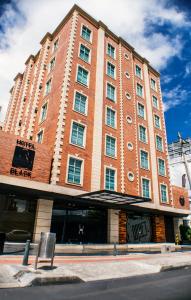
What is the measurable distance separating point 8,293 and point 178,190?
27.4 m

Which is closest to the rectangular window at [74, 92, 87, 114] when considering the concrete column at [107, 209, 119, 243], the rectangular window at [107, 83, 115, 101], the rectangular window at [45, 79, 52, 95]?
the rectangular window at [45, 79, 52, 95]

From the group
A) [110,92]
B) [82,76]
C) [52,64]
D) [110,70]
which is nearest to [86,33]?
[110,70]

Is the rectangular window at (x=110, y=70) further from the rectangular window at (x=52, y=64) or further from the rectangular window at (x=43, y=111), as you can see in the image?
the rectangular window at (x=43, y=111)

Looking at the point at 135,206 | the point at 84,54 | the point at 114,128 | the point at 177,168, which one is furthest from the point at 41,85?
the point at 177,168

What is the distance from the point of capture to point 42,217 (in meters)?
16.1

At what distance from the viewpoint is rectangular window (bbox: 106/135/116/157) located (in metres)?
22.4

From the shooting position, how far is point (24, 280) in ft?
21.1

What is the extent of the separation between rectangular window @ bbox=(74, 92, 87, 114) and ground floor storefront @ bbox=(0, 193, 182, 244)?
8.91 m

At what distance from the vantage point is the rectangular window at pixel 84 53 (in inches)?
959

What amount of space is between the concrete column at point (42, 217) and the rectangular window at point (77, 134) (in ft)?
19.0

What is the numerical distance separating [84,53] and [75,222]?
18226 mm

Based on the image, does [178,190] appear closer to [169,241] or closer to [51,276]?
[169,241]

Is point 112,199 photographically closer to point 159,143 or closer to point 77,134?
point 77,134

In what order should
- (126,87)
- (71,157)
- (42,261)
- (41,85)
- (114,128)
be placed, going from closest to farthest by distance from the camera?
1. (42,261)
2. (71,157)
3. (114,128)
4. (41,85)
5. (126,87)
